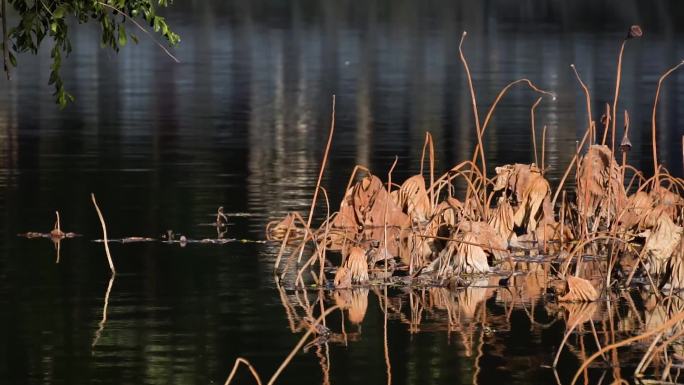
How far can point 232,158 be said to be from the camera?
1219 inches

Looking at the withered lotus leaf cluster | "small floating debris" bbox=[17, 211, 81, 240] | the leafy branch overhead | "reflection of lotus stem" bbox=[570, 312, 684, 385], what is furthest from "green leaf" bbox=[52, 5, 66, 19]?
"reflection of lotus stem" bbox=[570, 312, 684, 385]

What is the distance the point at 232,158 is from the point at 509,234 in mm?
12018

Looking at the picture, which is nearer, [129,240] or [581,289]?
[581,289]

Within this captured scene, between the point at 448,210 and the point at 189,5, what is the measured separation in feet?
325

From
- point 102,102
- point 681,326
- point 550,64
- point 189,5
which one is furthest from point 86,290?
point 189,5

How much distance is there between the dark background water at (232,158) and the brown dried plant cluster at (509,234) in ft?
2.49

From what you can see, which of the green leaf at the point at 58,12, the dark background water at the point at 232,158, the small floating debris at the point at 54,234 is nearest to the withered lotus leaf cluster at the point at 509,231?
the dark background water at the point at 232,158

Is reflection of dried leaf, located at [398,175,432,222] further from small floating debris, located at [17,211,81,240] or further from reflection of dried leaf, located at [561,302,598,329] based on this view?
small floating debris, located at [17,211,81,240]

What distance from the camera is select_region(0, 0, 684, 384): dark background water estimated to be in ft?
45.7

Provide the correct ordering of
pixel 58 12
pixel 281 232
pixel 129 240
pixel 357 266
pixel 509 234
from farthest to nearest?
pixel 281 232 → pixel 129 240 → pixel 509 234 → pixel 357 266 → pixel 58 12

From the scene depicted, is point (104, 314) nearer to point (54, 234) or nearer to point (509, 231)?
point (54, 234)

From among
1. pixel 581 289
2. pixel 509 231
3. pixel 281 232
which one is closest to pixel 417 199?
pixel 509 231

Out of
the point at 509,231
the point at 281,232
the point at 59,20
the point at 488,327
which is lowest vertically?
the point at 488,327

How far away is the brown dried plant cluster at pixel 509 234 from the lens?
1688cm
